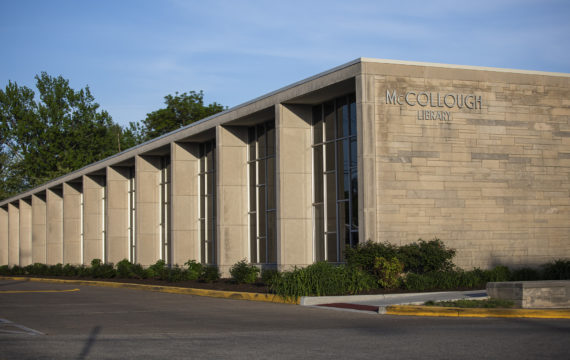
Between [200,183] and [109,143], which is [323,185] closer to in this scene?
[200,183]

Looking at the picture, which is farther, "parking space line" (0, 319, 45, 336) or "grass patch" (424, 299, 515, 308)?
"grass patch" (424, 299, 515, 308)

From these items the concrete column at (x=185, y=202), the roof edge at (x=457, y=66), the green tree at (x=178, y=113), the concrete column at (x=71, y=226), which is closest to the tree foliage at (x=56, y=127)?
the green tree at (x=178, y=113)

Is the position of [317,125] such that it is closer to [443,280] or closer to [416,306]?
[443,280]

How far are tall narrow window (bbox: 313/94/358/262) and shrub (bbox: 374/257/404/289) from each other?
16.3 feet

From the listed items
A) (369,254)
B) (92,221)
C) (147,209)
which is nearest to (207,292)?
(369,254)

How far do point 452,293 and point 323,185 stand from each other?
9.25 m

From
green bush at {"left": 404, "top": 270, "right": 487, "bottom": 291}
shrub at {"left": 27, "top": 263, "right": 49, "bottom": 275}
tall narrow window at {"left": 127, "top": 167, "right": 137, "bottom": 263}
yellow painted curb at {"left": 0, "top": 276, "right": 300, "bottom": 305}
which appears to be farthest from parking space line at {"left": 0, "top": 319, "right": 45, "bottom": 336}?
shrub at {"left": 27, "top": 263, "right": 49, "bottom": 275}

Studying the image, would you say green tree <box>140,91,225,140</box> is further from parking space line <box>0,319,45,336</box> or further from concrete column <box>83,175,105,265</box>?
parking space line <box>0,319,45,336</box>

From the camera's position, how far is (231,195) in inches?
1291

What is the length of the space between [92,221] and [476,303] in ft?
123

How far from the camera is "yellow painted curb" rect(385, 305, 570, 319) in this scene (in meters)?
14.8

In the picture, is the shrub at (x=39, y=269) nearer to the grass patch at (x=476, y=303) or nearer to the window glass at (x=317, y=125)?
the window glass at (x=317, y=125)

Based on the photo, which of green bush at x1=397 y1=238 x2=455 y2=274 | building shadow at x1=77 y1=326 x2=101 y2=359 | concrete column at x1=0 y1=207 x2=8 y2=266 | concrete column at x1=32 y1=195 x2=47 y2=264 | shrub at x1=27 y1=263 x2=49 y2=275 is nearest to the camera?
building shadow at x1=77 y1=326 x2=101 y2=359

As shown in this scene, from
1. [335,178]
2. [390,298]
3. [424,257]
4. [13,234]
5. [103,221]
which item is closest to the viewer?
[390,298]
